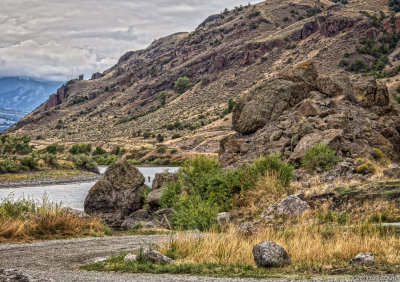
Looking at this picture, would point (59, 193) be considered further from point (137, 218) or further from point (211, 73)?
point (211, 73)

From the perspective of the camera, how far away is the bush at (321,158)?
20.8 m

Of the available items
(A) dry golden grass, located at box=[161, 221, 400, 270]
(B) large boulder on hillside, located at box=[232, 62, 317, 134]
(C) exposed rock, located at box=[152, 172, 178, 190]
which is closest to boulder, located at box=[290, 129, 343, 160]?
(B) large boulder on hillside, located at box=[232, 62, 317, 134]

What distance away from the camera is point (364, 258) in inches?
317

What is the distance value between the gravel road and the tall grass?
0.98 meters

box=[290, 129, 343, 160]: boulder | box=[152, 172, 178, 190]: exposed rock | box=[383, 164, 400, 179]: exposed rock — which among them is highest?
box=[290, 129, 343, 160]: boulder

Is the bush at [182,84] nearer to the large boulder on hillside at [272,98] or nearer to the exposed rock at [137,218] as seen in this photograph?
the large boulder on hillside at [272,98]

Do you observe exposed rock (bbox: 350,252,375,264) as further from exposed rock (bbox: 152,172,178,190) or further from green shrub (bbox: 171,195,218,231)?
exposed rock (bbox: 152,172,178,190)

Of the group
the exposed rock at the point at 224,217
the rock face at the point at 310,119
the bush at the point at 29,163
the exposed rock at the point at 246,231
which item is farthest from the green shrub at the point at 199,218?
the bush at the point at 29,163

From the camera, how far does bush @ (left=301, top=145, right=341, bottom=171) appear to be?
20.8 meters

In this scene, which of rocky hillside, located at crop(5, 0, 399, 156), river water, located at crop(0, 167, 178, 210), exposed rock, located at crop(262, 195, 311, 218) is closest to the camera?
exposed rock, located at crop(262, 195, 311, 218)

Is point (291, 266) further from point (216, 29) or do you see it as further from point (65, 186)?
point (216, 29)

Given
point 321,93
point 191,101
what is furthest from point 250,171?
point 191,101

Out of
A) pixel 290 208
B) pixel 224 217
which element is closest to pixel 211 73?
pixel 224 217

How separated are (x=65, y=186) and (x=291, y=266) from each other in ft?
187
